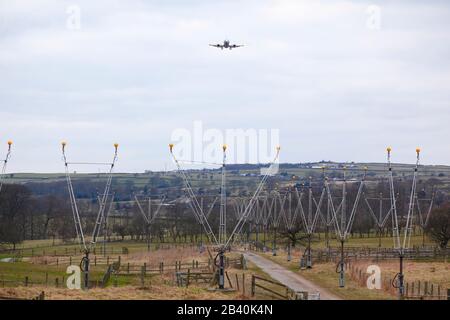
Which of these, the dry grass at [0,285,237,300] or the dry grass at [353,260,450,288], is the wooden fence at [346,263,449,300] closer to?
the dry grass at [353,260,450,288]

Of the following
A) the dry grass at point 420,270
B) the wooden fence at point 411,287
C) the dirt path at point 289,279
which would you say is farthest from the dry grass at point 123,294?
the dry grass at point 420,270

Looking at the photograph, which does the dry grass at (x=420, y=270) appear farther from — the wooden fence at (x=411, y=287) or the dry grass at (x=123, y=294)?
the dry grass at (x=123, y=294)

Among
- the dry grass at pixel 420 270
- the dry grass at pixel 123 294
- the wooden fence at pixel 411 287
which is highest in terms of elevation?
the dry grass at pixel 123 294

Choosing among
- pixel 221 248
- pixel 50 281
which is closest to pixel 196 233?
pixel 50 281

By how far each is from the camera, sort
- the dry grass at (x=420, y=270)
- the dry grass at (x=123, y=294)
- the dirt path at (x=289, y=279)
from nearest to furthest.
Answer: the dry grass at (x=123, y=294) → the dirt path at (x=289, y=279) → the dry grass at (x=420, y=270)

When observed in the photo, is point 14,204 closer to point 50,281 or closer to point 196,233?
point 196,233

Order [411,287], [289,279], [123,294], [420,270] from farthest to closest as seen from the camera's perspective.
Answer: [420,270] < [289,279] < [411,287] < [123,294]

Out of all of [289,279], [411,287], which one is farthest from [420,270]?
[289,279]

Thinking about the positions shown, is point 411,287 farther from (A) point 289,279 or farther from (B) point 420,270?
(B) point 420,270

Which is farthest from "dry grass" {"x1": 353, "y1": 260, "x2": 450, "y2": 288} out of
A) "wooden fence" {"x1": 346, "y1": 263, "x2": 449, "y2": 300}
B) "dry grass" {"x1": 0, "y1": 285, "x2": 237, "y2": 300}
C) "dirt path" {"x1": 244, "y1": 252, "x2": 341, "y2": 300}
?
"dry grass" {"x1": 0, "y1": 285, "x2": 237, "y2": 300}
